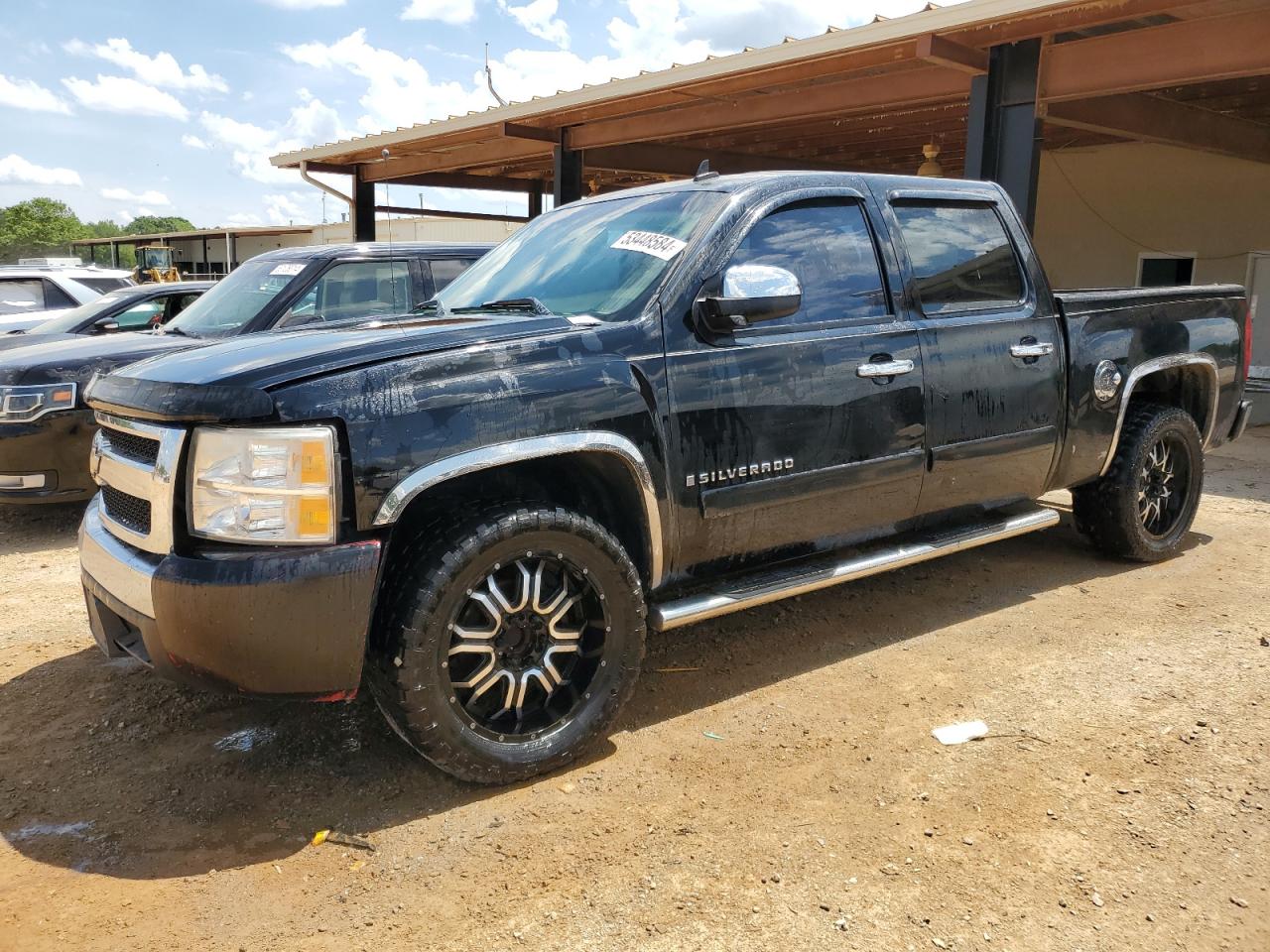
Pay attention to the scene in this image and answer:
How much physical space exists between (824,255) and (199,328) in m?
4.58

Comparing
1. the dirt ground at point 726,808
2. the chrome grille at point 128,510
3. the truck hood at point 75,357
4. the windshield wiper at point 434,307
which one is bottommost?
the dirt ground at point 726,808

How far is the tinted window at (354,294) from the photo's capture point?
6555 mm

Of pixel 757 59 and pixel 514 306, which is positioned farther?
pixel 757 59

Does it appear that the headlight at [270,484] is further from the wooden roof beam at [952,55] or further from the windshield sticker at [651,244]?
the wooden roof beam at [952,55]

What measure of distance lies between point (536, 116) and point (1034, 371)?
985 centimetres

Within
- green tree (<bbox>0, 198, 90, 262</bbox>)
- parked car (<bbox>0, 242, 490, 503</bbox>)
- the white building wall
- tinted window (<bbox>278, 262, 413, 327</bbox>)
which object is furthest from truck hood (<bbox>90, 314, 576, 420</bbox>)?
green tree (<bbox>0, 198, 90, 262</bbox>)

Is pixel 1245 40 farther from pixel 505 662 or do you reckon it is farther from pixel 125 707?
pixel 125 707

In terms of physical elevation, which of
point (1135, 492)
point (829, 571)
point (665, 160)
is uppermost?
point (665, 160)

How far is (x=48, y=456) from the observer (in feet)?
20.4

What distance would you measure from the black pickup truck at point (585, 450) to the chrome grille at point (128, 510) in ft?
0.04

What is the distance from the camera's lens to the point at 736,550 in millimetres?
3727

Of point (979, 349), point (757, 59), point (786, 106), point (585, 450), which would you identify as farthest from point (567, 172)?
point (585, 450)

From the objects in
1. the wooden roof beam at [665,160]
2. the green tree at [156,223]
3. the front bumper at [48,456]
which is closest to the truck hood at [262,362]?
the front bumper at [48,456]

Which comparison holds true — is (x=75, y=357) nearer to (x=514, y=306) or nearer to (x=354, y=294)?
(x=354, y=294)
